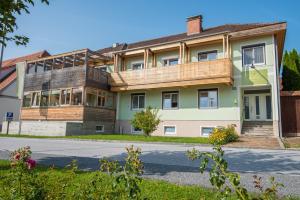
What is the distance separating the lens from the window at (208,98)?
19.6m

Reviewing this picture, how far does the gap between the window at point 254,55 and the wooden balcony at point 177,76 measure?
1928 millimetres

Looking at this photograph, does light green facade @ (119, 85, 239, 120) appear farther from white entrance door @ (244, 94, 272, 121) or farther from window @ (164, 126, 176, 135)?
white entrance door @ (244, 94, 272, 121)

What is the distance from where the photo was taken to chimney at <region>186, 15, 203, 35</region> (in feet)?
76.9

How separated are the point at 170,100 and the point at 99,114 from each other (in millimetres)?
6606

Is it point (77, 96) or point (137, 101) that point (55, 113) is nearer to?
point (77, 96)

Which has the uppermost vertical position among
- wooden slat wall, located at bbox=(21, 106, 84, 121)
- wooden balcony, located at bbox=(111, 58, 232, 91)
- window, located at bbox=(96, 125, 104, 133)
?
wooden balcony, located at bbox=(111, 58, 232, 91)

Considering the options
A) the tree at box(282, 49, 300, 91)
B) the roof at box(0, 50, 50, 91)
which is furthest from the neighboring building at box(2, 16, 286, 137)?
the roof at box(0, 50, 50, 91)

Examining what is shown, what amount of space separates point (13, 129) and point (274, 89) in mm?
22378

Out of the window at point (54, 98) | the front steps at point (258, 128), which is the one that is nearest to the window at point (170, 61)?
the front steps at point (258, 128)

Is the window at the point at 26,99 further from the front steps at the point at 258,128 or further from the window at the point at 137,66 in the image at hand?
the front steps at the point at 258,128

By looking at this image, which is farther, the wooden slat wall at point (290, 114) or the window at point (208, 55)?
the window at point (208, 55)

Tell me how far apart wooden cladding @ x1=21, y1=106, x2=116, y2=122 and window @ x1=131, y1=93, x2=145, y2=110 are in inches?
86.3

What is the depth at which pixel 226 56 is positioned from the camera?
18594 millimetres

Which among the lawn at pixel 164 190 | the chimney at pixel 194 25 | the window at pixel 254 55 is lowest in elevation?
the lawn at pixel 164 190
